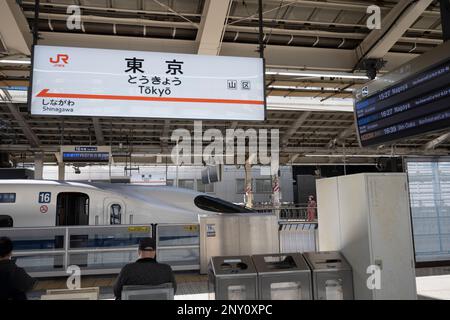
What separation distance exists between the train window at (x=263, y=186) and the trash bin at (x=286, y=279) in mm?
30503

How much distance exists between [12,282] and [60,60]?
214 centimetres

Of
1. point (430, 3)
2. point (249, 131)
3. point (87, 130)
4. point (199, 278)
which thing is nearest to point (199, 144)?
point (249, 131)

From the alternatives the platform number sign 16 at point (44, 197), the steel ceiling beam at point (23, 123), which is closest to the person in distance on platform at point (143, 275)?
the platform number sign 16 at point (44, 197)

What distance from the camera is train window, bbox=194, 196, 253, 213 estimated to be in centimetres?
933

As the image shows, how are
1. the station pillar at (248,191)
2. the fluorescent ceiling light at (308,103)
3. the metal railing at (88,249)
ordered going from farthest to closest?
the station pillar at (248,191)
the fluorescent ceiling light at (308,103)
the metal railing at (88,249)

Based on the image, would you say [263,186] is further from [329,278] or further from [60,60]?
[60,60]

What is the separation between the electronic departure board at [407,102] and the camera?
380cm

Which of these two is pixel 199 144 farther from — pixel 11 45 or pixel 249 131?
pixel 11 45

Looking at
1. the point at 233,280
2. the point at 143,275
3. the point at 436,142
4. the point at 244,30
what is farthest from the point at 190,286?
the point at 436,142

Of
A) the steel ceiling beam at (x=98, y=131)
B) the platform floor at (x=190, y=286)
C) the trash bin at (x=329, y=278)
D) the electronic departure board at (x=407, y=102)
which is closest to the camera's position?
the electronic departure board at (x=407, y=102)

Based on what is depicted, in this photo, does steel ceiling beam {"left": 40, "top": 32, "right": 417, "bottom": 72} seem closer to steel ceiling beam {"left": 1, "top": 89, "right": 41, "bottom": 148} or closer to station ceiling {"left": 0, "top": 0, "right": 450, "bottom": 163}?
station ceiling {"left": 0, "top": 0, "right": 450, "bottom": 163}

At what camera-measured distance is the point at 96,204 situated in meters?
9.43

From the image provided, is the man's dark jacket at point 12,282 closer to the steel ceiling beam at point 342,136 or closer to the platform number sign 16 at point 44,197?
the platform number sign 16 at point 44,197

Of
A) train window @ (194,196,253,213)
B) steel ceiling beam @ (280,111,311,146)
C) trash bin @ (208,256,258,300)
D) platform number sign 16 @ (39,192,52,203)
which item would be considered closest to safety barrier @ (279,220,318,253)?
train window @ (194,196,253,213)
